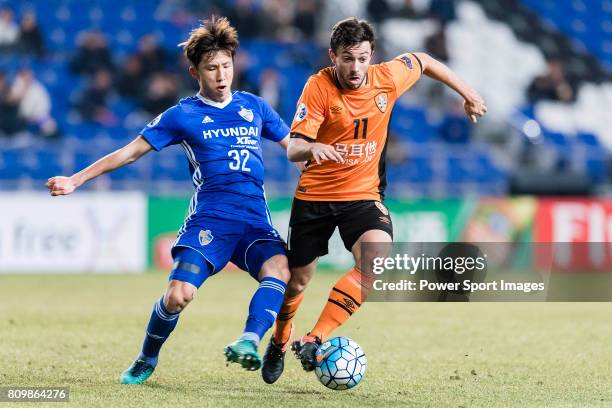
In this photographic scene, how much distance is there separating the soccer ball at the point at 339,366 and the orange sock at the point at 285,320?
633mm

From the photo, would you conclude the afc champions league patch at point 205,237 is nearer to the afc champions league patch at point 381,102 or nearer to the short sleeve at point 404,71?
the afc champions league patch at point 381,102

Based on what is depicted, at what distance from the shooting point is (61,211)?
15859mm

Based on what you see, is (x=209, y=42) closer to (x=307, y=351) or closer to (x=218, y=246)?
(x=218, y=246)

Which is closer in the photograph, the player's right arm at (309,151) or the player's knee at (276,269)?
the player's right arm at (309,151)

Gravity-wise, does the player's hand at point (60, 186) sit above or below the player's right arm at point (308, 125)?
below

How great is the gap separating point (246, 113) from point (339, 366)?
167cm

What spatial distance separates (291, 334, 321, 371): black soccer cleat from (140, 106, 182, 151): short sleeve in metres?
1.41

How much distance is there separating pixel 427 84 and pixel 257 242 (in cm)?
A: 1365

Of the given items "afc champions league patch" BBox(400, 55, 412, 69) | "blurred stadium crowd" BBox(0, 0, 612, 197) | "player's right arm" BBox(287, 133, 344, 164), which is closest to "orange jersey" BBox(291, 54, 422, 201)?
"afc champions league patch" BBox(400, 55, 412, 69)

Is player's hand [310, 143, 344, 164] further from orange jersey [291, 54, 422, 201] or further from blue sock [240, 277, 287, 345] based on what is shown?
blue sock [240, 277, 287, 345]

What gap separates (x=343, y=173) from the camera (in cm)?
660

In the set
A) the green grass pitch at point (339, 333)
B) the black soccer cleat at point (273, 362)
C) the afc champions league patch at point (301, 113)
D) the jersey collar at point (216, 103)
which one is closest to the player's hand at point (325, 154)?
the afc champions league patch at point (301, 113)

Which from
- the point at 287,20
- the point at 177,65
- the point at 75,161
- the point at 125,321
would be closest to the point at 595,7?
the point at 287,20

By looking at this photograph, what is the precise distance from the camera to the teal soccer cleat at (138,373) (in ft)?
21.1
